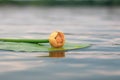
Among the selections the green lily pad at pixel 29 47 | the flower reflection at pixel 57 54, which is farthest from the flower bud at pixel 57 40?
the flower reflection at pixel 57 54

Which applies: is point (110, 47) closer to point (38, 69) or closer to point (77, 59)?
point (77, 59)

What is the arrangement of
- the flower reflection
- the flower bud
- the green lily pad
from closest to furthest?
the flower reflection
the green lily pad
the flower bud

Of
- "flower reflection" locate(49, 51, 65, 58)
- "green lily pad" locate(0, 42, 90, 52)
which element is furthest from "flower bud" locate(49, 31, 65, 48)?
"flower reflection" locate(49, 51, 65, 58)

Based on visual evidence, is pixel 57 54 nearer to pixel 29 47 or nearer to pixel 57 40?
→ pixel 57 40

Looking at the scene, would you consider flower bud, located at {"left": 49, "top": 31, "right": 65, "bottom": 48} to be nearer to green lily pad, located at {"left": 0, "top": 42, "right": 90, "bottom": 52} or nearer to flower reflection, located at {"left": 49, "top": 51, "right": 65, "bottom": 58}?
green lily pad, located at {"left": 0, "top": 42, "right": 90, "bottom": 52}

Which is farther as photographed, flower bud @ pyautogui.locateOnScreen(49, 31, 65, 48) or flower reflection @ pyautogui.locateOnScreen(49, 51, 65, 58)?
flower bud @ pyautogui.locateOnScreen(49, 31, 65, 48)

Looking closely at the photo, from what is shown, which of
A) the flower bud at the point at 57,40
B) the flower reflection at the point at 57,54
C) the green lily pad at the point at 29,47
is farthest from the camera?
the flower bud at the point at 57,40

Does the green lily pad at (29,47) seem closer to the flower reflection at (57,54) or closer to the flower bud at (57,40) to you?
the flower bud at (57,40)

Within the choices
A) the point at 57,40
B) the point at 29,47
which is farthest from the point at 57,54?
the point at 29,47

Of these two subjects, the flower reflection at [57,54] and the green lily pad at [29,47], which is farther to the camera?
the green lily pad at [29,47]

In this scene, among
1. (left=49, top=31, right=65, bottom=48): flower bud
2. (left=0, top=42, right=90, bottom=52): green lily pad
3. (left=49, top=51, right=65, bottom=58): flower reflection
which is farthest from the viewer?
(left=49, top=31, right=65, bottom=48): flower bud

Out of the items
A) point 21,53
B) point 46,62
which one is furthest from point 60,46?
point 46,62
